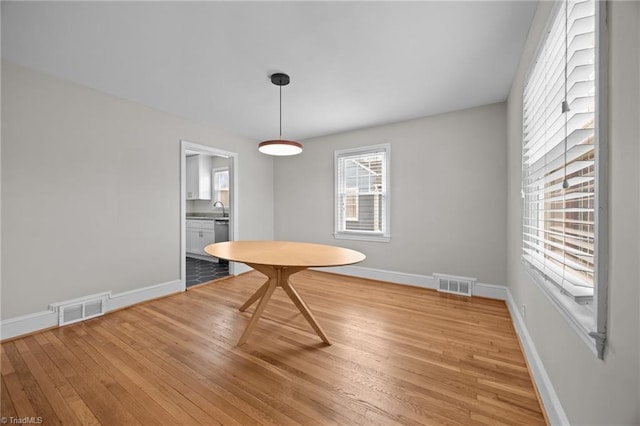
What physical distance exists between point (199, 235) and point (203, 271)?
1.31 metres

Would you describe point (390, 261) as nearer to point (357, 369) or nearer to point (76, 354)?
point (357, 369)

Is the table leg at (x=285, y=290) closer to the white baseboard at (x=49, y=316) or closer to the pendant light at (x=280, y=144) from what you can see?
the pendant light at (x=280, y=144)

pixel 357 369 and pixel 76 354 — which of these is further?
pixel 76 354

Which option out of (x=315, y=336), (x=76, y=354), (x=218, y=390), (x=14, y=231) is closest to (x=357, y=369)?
(x=315, y=336)

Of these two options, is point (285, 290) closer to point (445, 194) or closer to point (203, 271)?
point (445, 194)

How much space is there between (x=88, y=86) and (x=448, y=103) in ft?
13.5

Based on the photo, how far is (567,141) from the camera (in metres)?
1.15

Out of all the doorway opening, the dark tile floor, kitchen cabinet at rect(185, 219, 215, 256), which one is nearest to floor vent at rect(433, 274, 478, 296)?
the doorway opening

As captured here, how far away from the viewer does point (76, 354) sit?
2.02 meters

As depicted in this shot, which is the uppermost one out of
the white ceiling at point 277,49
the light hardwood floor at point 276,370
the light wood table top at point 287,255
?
the white ceiling at point 277,49

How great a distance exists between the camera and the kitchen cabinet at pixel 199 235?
5.61 meters

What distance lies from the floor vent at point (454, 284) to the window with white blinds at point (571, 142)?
1.76m

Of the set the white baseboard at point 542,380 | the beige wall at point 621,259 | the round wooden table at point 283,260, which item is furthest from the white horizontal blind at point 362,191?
the beige wall at point 621,259

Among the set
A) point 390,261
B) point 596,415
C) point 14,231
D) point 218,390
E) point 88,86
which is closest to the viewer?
point 596,415
